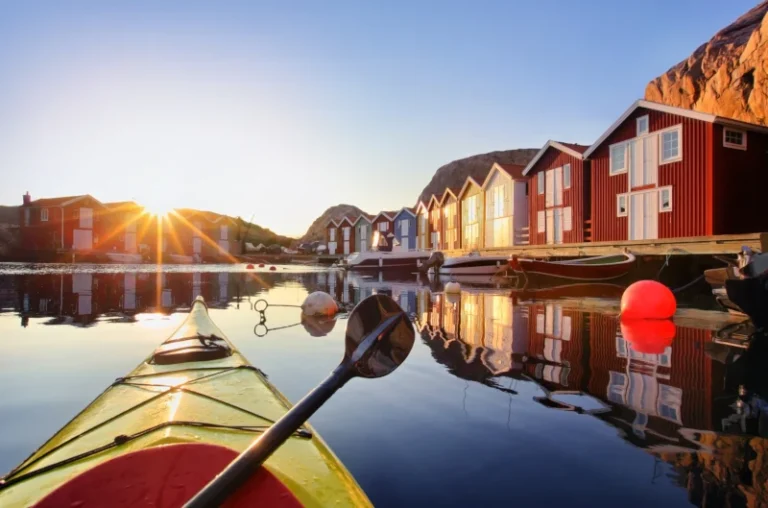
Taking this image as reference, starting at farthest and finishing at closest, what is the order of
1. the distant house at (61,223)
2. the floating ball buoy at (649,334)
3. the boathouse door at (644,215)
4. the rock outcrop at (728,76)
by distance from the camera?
the distant house at (61,223)
the rock outcrop at (728,76)
the boathouse door at (644,215)
the floating ball buoy at (649,334)

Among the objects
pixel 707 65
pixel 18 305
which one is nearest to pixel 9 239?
pixel 18 305

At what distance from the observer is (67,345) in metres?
8.16

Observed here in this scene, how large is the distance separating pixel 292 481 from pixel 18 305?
16.0 metres

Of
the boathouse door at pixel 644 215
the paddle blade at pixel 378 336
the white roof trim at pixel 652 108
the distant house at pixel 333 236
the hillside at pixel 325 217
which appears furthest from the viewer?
the hillside at pixel 325 217

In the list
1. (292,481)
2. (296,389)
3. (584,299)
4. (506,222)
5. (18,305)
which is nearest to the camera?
(292,481)

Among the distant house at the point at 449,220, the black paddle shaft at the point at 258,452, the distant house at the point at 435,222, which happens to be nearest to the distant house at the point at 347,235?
the distant house at the point at 435,222

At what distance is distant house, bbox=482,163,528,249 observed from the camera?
3494cm

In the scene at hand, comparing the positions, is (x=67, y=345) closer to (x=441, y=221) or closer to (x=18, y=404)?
(x=18, y=404)

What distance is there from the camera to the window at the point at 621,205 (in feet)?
82.2

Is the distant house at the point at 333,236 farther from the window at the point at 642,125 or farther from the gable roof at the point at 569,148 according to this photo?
the window at the point at 642,125

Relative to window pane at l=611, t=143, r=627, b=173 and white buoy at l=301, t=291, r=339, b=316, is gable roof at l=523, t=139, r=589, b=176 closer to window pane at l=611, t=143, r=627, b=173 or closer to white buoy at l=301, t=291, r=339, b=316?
window pane at l=611, t=143, r=627, b=173

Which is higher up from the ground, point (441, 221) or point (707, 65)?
point (707, 65)

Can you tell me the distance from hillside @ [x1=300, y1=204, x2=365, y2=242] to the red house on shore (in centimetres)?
10175

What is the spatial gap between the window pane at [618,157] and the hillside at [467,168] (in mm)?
81988
